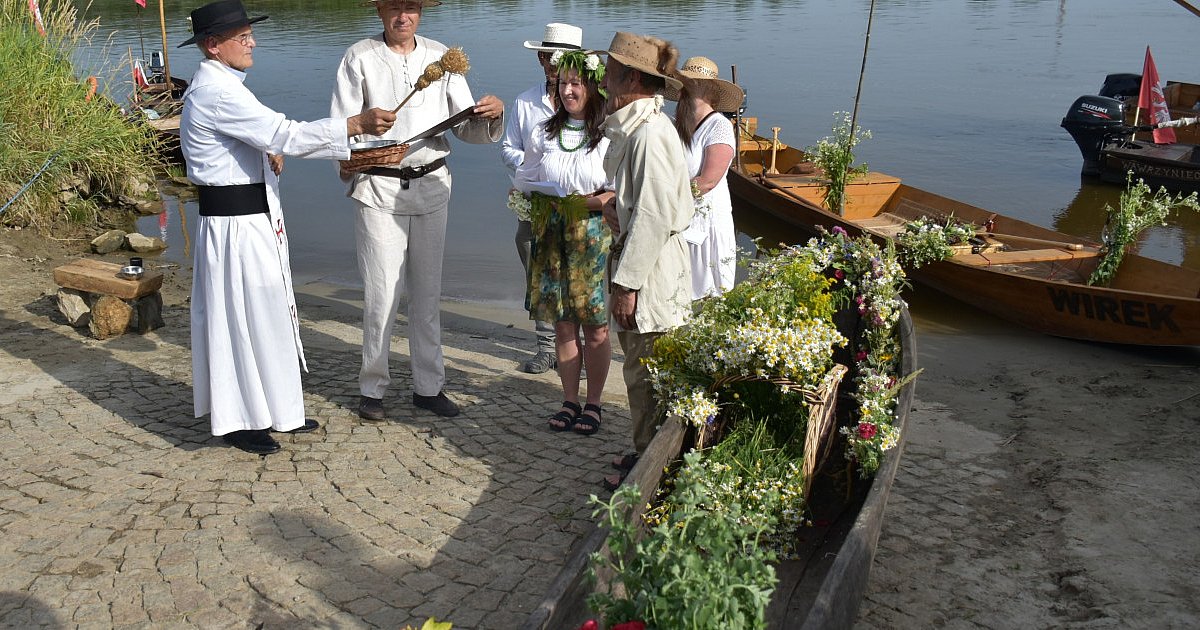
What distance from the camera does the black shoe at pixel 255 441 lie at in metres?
5.16

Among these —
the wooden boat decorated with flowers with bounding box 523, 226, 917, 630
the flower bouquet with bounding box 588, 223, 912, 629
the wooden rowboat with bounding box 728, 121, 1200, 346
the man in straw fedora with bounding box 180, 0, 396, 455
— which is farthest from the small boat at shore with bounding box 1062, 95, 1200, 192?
the man in straw fedora with bounding box 180, 0, 396, 455

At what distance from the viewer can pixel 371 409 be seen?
5.66 metres

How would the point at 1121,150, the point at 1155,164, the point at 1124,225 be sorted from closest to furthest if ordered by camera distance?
the point at 1124,225 < the point at 1155,164 < the point at 1121,150

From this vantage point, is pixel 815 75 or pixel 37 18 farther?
pixel 815 75

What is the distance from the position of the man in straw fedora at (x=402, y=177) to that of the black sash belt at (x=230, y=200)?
469 millimetres

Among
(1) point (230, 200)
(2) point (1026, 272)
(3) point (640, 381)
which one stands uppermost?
(1) point (230, 200)

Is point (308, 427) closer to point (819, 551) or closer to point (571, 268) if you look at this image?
point (571, 268)

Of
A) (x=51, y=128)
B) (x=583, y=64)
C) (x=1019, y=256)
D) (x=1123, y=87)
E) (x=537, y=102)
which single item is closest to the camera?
(x=583, y=64)

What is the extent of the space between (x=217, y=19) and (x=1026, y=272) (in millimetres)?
8218

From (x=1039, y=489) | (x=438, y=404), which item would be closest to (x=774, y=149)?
(x=1039, y=489)

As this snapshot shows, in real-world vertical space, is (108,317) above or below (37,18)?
below

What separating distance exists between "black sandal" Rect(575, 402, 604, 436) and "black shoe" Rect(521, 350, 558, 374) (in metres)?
1.19

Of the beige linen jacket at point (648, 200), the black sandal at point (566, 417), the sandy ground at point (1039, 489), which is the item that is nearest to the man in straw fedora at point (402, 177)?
the black sandal at point (566, 417)

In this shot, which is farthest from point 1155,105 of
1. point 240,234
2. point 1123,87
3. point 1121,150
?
point 240,234
